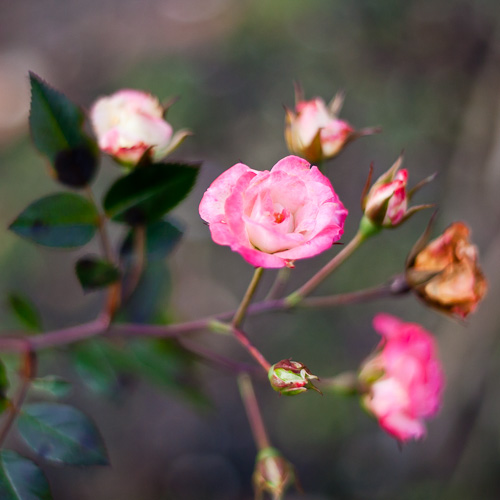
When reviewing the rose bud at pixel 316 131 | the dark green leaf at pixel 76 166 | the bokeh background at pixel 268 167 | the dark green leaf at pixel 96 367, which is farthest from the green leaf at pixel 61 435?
the bokeh background at pixel 268 167

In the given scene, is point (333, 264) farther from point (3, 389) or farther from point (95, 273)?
point (3, 389)

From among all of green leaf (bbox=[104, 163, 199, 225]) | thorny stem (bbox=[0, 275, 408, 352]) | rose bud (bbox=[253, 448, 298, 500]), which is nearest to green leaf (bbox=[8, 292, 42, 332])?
thorny stem (bbox=[0, 275, 408, 352])

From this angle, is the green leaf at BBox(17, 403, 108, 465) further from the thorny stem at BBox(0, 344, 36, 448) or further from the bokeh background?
the bokeh background

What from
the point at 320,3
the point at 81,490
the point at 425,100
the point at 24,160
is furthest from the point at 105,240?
the point at 320,3

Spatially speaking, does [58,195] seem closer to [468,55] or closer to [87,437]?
[87,437]

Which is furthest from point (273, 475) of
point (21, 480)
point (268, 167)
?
point (268, 167)

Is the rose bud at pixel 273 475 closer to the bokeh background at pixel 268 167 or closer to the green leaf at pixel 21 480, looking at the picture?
the green leaf at pixel 21 480
